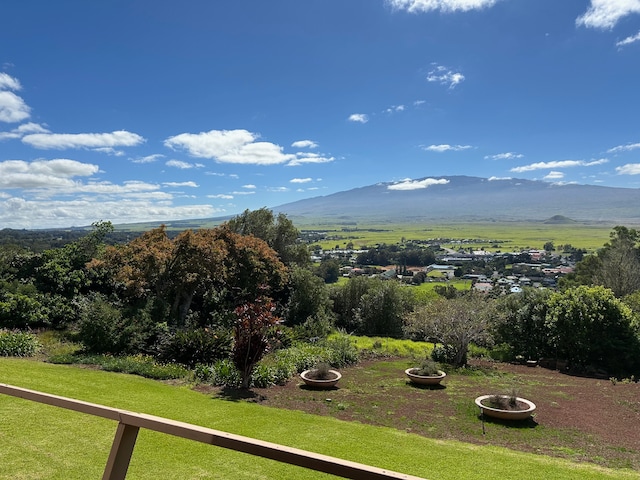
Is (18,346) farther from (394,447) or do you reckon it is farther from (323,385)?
(394,447)

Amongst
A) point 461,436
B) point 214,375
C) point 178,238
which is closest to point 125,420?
point 461,436

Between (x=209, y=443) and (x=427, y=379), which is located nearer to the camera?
(x=209, y=443)

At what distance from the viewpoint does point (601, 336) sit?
16.6 meters

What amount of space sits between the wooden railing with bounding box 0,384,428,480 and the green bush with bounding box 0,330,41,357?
12.7 meters

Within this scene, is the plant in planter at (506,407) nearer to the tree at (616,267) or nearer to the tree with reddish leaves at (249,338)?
the tree with reddish leaves at (249,338)

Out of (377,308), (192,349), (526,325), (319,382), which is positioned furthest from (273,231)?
(319,382)

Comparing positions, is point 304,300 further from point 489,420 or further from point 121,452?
point 121,452

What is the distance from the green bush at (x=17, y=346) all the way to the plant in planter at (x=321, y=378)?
8.72 m

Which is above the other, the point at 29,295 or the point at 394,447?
the point at 394,447

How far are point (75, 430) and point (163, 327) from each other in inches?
364

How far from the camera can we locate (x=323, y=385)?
11.5 m

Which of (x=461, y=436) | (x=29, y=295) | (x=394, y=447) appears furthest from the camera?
(x=29, y=295)

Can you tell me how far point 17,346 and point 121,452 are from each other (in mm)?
→ 13490

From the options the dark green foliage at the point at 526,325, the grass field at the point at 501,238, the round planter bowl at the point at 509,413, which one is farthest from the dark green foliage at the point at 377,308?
the grass field at the point at 501,238
